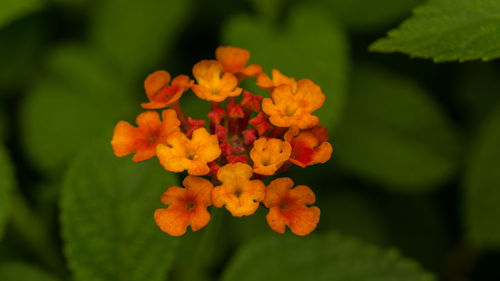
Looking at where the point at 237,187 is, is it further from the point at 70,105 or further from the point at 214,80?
the point at 70,105

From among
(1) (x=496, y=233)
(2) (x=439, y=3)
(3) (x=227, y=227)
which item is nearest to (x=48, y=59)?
(3) (x=227, y=227)

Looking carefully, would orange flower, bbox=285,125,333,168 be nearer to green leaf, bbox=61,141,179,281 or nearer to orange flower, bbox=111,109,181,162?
orange flower, bbox=111,109,181,162

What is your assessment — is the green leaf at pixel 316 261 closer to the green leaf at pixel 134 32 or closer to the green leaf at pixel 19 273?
the green leaf at pixel 19 273

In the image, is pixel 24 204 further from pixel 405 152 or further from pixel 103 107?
pixel 405 152

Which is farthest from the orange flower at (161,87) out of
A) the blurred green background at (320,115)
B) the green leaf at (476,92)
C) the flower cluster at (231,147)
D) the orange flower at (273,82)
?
the green leaf at (476,92)

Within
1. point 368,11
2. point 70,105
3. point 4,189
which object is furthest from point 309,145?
point 70,105

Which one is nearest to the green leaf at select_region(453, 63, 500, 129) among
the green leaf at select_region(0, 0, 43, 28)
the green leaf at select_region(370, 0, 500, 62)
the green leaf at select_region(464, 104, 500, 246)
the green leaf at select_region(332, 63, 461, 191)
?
the green leaf at select_region(332, 63, 461, 191)
